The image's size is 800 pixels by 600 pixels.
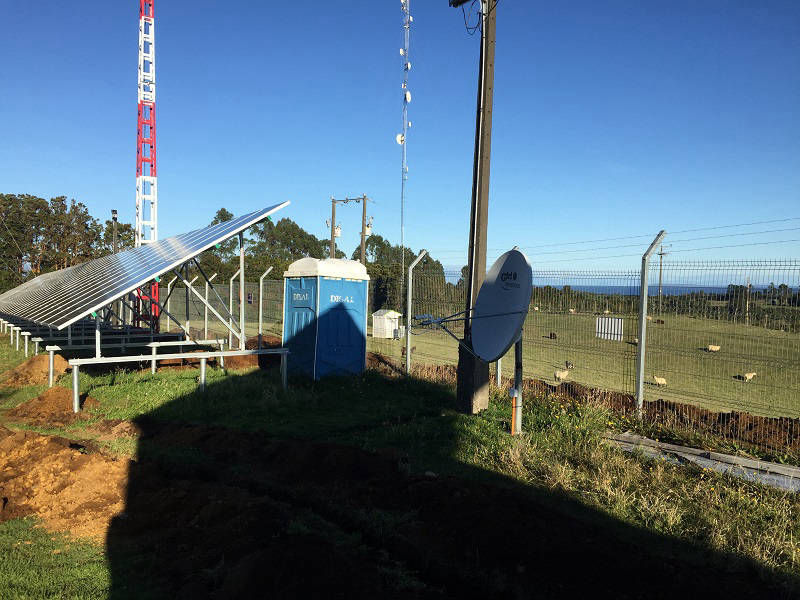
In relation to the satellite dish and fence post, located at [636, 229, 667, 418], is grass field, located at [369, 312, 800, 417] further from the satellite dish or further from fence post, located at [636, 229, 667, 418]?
the satellite dish

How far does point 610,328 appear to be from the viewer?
927cm

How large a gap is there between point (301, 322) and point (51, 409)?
470 centimetres

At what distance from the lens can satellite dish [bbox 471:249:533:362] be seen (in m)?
6.56

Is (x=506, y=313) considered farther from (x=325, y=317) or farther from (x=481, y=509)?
(x=325, y=317)

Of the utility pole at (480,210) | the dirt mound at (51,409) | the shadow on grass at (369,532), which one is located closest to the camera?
the shadow on grass at (369,532)

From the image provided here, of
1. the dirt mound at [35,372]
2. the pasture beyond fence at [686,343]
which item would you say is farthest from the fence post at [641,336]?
the dirt mound at [35,372]

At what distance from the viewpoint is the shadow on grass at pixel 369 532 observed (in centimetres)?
352

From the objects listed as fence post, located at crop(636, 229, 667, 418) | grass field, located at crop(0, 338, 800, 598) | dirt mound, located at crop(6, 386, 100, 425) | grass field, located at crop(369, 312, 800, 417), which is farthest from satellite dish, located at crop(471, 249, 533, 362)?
dirt mound, located at crop(6, 386, 100, 425)

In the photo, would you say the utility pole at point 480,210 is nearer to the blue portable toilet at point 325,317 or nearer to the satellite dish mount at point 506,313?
the satellite dish mount at point 506,313

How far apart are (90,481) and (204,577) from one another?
248 centimetres

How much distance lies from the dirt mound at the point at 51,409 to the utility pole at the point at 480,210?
6078mm

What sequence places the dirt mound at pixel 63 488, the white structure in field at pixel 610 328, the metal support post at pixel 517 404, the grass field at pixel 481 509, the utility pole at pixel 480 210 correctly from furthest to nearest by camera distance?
the white structure in field at pixel 610 328, the utility pole at pixel 480 210, the metal support post at pixel 517 404, the dirt mound at pixel 63 488, the grass field at pixel 481 509

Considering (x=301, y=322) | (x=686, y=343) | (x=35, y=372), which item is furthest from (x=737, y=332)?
(x=35, y=372)

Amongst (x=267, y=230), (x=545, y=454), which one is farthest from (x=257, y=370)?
(x=267, y=230)
